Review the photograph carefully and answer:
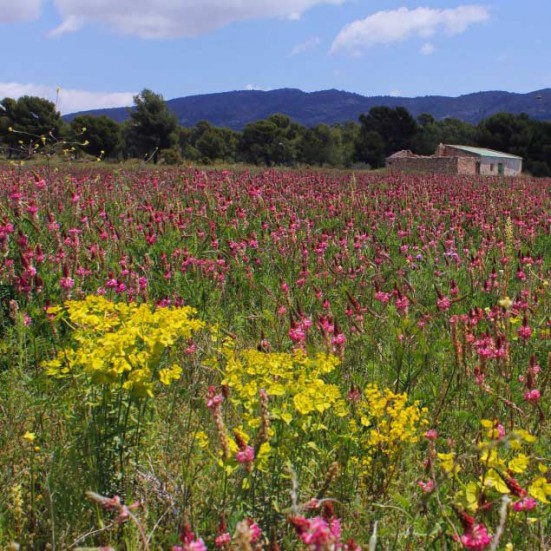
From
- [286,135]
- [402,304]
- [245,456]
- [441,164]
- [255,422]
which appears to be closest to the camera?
[245,456]

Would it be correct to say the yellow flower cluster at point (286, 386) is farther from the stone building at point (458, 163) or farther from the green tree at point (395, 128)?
the green tree at point (395, 128)

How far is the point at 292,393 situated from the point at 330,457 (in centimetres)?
61

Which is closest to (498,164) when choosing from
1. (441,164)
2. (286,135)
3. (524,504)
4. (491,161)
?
(491,161)

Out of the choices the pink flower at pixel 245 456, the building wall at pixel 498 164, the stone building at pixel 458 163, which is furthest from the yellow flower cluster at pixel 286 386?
the building wall at pixel 498 164

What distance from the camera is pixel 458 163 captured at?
46750 millimetres

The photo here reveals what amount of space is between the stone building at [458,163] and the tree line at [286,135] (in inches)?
260

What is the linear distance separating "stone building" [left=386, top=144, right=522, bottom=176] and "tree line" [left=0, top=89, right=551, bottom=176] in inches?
260

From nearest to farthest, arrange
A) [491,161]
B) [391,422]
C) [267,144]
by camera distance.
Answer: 1. [391,422]
2. [491,161]
3. [267,144]

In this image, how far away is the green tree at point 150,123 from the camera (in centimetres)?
7575

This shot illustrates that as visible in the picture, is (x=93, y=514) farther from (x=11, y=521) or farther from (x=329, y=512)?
(x=329, y=512)

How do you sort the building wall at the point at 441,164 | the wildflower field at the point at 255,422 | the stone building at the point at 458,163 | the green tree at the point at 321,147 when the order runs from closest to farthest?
the wildflower field at the point at 255,422 → the building wall at the point at 441,164 → the stone building at the point at 458,163 → the green tree at the point at 321,147

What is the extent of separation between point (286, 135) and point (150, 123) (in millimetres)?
34798

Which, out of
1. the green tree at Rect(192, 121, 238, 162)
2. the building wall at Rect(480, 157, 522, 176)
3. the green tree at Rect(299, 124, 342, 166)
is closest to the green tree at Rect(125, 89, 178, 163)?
the green tree at Rect(192, 121, 238, 162)

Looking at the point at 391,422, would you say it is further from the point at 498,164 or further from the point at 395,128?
the point at 395,128
